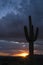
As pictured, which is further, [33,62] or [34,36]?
[34,36]

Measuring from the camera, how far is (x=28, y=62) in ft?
37.4

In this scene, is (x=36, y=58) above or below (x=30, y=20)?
below

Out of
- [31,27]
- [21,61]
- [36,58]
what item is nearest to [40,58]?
[36,58]

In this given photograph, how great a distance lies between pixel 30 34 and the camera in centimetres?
1238

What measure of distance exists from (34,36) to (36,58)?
5.50 ft

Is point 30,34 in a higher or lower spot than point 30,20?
lower

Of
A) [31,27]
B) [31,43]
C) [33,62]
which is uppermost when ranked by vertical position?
[31,27]

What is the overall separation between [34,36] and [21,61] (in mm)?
1927

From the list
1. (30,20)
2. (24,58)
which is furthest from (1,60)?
(30,20)

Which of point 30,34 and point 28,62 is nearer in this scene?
point 28,62

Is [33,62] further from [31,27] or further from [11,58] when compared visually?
[31,27]

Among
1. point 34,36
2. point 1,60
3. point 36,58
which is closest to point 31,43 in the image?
point 34,36

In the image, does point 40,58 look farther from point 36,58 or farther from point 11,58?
point 11,58

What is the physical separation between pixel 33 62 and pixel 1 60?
186 cm
